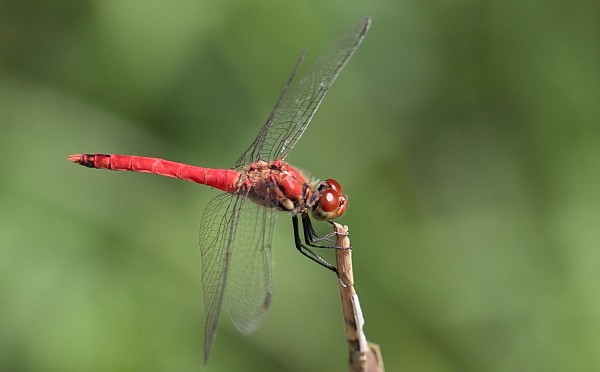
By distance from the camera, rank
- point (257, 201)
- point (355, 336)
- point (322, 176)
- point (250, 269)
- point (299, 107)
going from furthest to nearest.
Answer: point (322, 176), point (299, 107), point (257, 201), point (250, 269), point (355, 336)

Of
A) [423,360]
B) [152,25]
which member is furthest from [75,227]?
[423,360]

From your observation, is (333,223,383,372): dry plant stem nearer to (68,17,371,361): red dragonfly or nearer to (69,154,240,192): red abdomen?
(68,17,371,361): red dragonfly

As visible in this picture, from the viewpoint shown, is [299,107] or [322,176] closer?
[299,107]

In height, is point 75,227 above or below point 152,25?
below

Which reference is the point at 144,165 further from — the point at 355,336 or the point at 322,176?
the point at 355,336

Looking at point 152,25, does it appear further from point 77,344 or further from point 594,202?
point 594,202

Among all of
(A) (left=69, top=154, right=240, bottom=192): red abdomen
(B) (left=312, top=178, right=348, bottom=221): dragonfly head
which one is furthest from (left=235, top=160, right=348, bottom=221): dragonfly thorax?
(A) (left=69, top=154, right=240, bottom=192): red abdomen

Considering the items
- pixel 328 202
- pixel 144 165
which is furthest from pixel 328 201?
pixel 144 165
